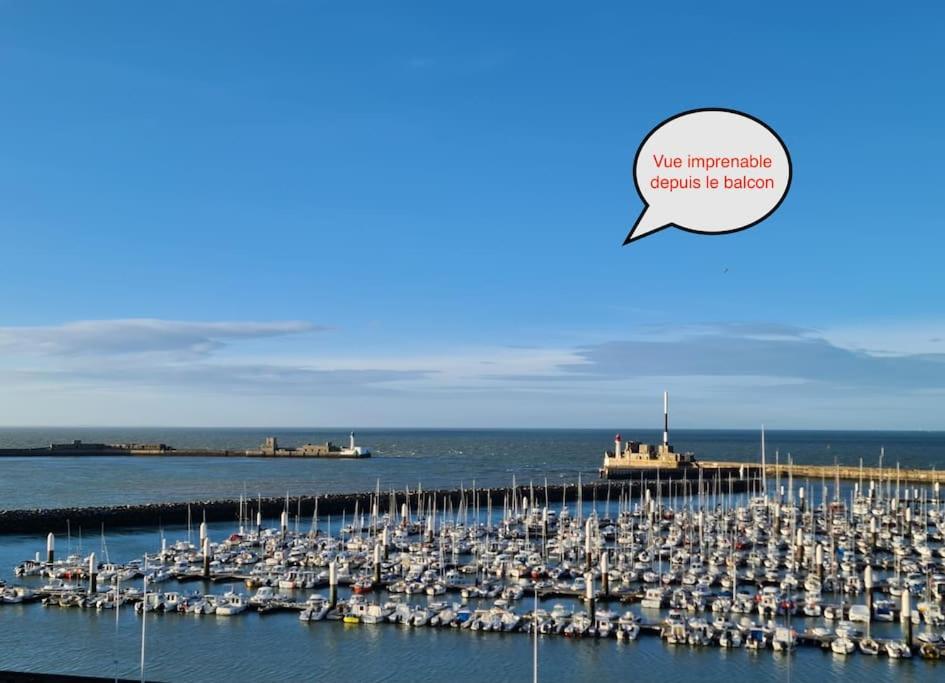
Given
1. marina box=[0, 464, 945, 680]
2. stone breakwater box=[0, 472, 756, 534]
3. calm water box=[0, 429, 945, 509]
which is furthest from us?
calm water box=[0, 429, 945, 509]

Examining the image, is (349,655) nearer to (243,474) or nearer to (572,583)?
(572,583)

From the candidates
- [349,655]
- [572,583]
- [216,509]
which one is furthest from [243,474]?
[349,655]

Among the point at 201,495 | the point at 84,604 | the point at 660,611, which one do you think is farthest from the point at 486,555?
the point at 201,495

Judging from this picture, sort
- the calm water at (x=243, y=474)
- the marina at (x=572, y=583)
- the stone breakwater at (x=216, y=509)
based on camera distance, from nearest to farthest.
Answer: the marina at (x=572, y=583)
the stone breakwater at (x=216, y=509)
the calm water at (x=243, y=474)

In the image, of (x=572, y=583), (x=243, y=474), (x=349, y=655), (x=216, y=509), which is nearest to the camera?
(x=349, y=655)

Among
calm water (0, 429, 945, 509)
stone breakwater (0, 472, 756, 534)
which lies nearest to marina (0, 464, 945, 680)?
stone breakwater (0, 472, 756, 534)

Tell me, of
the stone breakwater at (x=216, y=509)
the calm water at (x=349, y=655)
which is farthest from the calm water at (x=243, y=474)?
the calm water at (x=349, y=655)

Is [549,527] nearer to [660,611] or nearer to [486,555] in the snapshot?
[486,555]

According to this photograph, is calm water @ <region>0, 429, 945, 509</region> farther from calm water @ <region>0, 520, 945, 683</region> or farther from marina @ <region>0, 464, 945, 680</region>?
calm water @ <region>0, 520, 945, 683</region>

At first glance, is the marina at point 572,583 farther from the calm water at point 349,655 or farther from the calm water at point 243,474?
the calm water at point 243,474

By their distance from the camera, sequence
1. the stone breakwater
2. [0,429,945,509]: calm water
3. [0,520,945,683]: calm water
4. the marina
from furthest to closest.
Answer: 1. [0,429,945,509]: calm water
2. the stone breakwater
3. the marina
4. [0,520,945,683]: calm water

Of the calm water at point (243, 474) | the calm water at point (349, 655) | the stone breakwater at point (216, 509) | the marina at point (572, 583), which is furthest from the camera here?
the calm water at point (243, 474)
